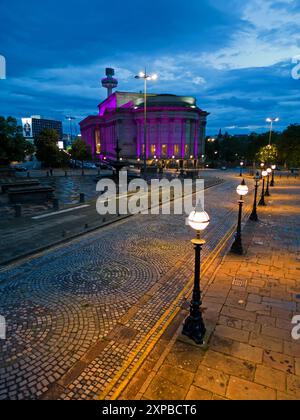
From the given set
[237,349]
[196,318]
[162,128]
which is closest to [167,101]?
[162,128]

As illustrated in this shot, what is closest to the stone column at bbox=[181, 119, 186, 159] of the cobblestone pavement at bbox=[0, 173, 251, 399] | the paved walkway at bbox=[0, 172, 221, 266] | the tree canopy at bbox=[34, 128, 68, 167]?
the tree canopy at bbox=[34, 128, 68, 167]

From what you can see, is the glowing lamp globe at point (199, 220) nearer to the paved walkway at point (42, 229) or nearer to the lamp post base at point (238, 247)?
the lamp post base at point (238, 247)

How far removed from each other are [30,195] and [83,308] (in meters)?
16.3

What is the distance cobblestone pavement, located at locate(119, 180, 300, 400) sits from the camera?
13.1 feet

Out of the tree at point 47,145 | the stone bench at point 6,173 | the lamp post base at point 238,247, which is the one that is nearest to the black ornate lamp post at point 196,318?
the lamp post base at point 238,247

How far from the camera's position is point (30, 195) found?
65.7 ft

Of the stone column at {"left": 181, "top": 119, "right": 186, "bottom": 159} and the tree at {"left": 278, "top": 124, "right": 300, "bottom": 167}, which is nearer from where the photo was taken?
the tree at {"left": 278, "top": 124, "right": 300, "bottom": 167}

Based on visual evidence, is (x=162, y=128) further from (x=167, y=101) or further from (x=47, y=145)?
(x=47, y=145)

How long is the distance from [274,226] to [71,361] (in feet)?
39.7

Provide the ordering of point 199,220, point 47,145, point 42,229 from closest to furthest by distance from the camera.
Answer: point 199,220, point 42,229, point 47,145

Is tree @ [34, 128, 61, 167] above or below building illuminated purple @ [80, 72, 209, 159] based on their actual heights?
below

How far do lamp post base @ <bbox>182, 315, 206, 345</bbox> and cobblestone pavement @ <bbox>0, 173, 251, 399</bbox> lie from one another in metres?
0.71

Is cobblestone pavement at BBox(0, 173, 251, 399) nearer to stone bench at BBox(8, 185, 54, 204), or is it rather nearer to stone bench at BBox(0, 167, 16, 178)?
stone bench at BBox(8, 185, 54, 204)
